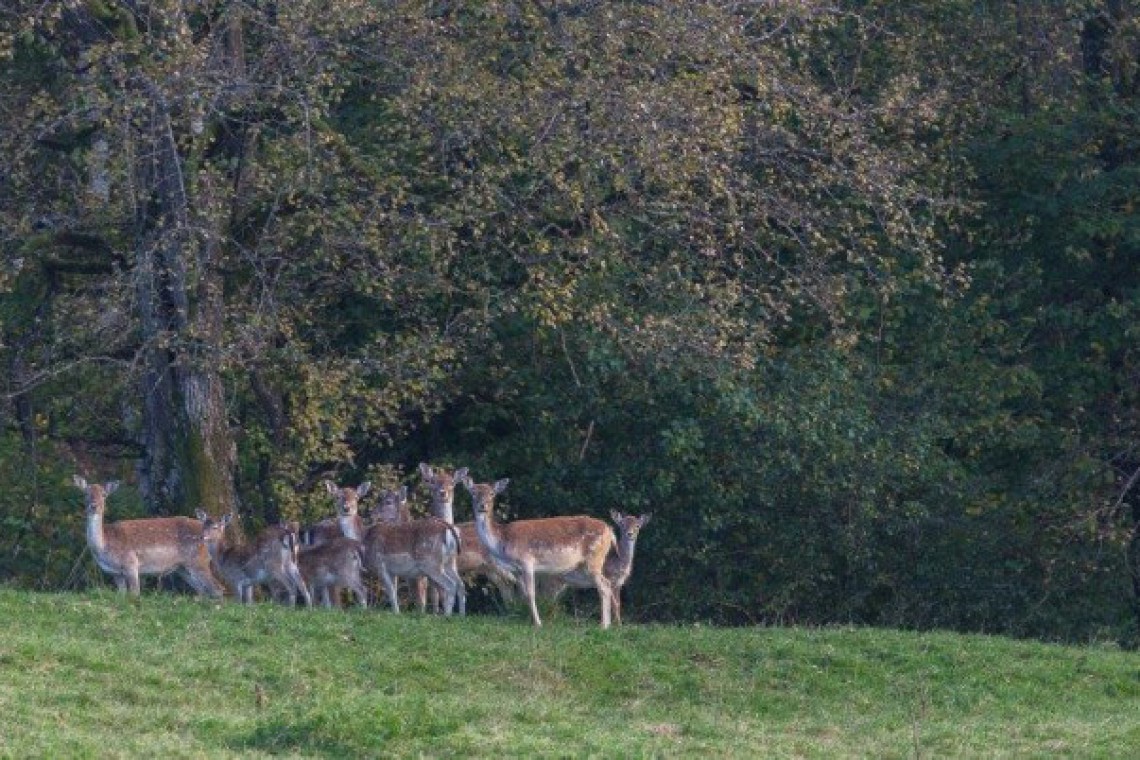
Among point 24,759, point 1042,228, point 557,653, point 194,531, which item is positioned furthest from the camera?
point 1042,228

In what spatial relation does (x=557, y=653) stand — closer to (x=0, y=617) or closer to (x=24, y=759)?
(x=0, y=617)

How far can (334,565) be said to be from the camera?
19.2 meters

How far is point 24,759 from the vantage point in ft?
35.9

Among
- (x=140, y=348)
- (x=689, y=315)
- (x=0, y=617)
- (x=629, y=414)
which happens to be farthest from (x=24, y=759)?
(x=629, y=414)

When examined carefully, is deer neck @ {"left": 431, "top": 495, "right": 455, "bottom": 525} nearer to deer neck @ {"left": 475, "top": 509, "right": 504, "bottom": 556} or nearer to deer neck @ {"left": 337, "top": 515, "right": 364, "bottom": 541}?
deer neck @ {"left": 337, "top": 515, "right": 364, "bottom": 541}

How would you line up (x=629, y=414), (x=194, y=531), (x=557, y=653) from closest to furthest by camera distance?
(x=557, y=653) < (x=194, y=531) < (x=629, y=414)

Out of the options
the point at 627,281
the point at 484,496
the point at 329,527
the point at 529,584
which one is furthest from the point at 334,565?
the point at 627,281

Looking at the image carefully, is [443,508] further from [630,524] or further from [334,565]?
[630,524]

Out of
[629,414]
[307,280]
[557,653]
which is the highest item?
[307,280]

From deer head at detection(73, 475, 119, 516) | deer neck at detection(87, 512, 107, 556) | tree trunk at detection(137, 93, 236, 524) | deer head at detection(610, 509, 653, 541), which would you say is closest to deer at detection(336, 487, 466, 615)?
deer head at detection(610, 509, 653, 541)

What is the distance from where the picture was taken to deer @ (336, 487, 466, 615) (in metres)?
18.6

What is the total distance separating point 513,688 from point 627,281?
579cm

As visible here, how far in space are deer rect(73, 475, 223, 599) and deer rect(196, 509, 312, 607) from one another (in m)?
0.16

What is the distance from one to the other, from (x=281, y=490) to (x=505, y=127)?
13.9 feet
